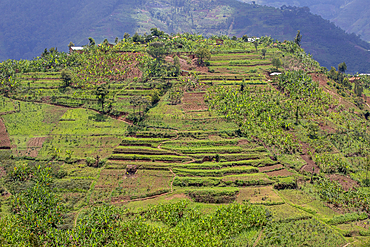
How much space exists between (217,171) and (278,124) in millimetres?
18515

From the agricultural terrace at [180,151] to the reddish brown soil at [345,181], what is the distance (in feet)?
0.90

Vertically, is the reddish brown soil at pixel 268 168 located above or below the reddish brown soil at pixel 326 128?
below

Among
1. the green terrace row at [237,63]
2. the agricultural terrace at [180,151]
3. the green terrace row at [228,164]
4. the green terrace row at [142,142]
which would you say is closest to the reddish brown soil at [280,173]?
the agricultural terrace at [180,151]

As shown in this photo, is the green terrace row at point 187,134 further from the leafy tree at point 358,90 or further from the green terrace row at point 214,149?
the leafy tree at point 358,90

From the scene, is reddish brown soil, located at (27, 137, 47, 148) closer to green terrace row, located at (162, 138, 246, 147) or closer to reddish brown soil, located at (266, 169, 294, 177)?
green terrace row, located at (162, 138, 246, 147)

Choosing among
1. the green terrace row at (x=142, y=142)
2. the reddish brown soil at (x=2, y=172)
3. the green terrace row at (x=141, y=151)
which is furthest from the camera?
the green terrace row at (x=142, y=142)

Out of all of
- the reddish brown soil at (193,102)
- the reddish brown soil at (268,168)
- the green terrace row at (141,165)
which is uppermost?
the reddish brown soil at (193,102)

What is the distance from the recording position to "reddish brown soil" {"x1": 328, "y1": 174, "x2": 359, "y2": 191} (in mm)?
44959

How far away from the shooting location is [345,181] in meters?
46.0

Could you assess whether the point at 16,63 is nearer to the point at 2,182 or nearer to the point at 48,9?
the point at 2,182

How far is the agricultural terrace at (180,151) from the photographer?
35188 millimetres

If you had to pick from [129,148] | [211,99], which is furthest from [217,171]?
[211,99]

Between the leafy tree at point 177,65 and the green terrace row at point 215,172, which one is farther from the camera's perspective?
the leafy tree at point 177,65

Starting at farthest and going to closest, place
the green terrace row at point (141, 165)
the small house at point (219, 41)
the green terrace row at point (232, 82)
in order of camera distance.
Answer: the small house at point (219, 41), the green terrace row at point (232, 82), the green terrace row at point (141, 165)
